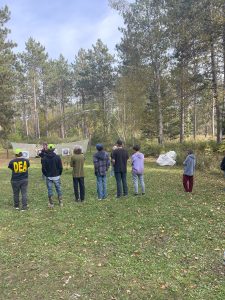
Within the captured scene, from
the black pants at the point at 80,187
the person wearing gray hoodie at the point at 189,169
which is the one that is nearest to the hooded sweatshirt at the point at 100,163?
the black pants at the point at 80,187

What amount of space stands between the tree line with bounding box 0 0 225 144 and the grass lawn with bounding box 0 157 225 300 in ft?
33.0

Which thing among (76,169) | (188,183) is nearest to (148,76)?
(188,183)

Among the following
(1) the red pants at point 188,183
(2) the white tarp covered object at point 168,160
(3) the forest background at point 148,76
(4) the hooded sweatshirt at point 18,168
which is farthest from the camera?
(3) the forest background at point 148,76

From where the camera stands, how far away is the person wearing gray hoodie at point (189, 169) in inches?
426

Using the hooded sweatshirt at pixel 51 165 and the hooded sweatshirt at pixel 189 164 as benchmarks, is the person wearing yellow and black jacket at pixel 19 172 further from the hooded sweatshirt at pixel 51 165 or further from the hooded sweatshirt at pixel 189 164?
the hooded sweatshirt at pixel 189 164

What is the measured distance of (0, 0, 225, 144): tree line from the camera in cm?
2147

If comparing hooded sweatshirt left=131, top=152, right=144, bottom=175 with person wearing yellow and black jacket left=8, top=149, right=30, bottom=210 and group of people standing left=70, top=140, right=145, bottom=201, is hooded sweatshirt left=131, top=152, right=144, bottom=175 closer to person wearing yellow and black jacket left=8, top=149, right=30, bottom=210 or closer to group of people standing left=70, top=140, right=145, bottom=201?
group of people standing left=70, top=140, right=145, bottom=201

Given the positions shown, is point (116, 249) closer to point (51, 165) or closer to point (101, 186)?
point (51, 165)

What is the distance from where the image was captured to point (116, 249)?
639 cm

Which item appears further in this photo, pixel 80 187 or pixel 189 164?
pixel 189 164

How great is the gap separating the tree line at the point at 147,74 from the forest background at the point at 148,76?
0.05 metres

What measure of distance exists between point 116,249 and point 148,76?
2391cm

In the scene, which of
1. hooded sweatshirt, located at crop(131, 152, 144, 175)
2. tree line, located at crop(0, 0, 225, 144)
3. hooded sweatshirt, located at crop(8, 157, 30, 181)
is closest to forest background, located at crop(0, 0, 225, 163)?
tree line, located at crop(0, 0, 225, 144)

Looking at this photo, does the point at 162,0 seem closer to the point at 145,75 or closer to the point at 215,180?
the point at 145,75
